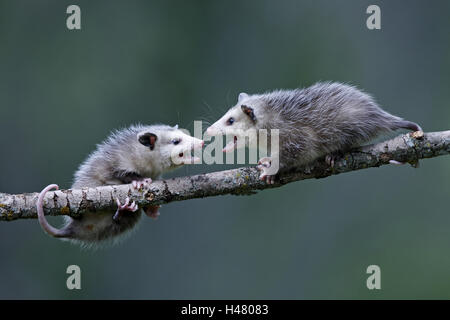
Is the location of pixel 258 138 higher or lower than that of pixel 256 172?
higher

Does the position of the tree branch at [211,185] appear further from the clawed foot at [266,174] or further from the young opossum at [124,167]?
the young opossum at [124,167]

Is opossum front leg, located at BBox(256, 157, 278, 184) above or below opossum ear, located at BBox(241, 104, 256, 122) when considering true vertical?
below

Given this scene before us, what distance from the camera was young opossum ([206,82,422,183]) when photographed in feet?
8.85

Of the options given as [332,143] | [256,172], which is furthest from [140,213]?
[332,143]

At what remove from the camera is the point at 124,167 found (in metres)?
2.73

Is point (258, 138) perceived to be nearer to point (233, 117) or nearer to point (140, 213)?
point (233, 117)

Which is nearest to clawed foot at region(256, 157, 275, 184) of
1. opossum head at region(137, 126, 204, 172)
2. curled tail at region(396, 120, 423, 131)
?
opossum head at region(137, 126, 204, 172)

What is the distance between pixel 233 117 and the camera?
2842 mm

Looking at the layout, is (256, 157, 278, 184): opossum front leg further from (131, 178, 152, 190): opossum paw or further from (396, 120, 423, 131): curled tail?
(396, 120, 423, 131): curled tail

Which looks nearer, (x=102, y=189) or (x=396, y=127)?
(x=102, y=189)

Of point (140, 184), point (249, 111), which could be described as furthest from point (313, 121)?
point (140, 184)

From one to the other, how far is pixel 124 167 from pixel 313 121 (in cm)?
106

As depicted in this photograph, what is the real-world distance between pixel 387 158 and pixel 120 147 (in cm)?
144

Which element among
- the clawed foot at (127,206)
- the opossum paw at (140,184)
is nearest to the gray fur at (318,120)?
the opossum paw at (140,184)
